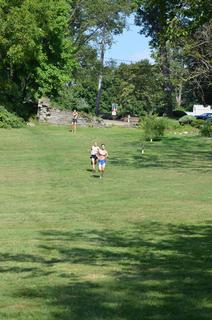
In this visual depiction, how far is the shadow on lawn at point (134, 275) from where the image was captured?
24.3ft

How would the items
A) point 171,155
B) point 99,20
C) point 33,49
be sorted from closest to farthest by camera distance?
point 171,155
point 33,49
point 99,20

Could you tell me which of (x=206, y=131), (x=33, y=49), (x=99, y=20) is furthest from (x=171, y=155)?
(x=99, y=20)

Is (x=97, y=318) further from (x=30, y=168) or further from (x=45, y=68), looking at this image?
(x=45, y=68)

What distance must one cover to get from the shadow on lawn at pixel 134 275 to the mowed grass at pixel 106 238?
1 cm

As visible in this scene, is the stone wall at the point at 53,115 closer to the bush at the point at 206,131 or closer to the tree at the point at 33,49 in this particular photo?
the tree at the point at 33,49

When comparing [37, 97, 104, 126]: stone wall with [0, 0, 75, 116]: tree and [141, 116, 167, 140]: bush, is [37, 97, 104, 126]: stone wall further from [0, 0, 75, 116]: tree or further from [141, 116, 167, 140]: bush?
[141, 116, 167, 140]: bush

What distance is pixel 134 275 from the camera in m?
10.0

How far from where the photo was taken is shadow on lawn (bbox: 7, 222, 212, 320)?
7.41 meters

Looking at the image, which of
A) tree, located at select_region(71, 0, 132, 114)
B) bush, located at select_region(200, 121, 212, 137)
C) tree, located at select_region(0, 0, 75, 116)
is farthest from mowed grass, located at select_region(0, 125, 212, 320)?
tree, located at select_region(71, 0, 132, 114)

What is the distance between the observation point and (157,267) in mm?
10766

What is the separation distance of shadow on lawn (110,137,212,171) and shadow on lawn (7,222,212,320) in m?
16.9

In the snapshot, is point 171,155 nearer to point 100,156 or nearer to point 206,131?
point 100,156

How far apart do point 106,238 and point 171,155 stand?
79.0ft

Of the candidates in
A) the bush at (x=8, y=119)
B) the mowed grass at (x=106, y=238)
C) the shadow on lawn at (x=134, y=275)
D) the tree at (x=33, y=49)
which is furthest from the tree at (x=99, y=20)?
the shadow on lawn at (x=134, y=275)
